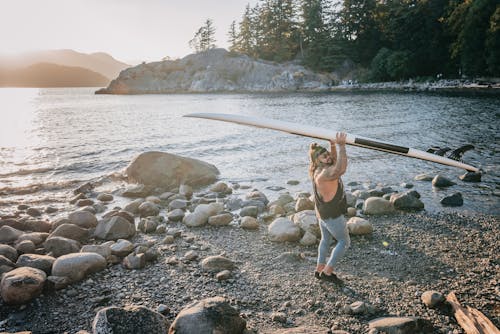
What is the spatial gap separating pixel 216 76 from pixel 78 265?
97.6 meters

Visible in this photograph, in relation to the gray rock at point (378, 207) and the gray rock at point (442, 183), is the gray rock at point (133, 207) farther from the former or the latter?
the gray rock at point (442, 183)

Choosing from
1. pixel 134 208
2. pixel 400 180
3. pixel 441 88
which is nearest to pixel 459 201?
pixel 400 180

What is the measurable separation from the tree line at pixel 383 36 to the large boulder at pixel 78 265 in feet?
214

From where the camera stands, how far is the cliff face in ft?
287

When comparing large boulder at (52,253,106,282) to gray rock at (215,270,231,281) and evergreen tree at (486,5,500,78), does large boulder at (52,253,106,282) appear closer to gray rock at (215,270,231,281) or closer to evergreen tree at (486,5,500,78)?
gray rock at (215,270,231,281)

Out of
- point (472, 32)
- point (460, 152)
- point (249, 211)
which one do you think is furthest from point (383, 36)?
point (249, 211)

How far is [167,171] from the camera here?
12641 mm

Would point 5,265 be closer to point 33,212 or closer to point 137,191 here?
point 33,212

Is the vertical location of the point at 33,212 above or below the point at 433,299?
below

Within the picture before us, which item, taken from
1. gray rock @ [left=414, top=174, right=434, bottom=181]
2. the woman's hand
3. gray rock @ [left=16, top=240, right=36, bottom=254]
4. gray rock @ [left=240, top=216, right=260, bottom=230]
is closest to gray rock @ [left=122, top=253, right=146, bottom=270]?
gray rock @ [left=16, top=240, right=36, bottom=254]

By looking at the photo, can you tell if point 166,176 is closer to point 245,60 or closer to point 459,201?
point 459,201

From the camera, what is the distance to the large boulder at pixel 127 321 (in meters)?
4.07

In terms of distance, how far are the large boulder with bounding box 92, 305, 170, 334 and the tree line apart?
65717 millimetres

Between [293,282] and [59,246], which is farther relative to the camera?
[59,246]
